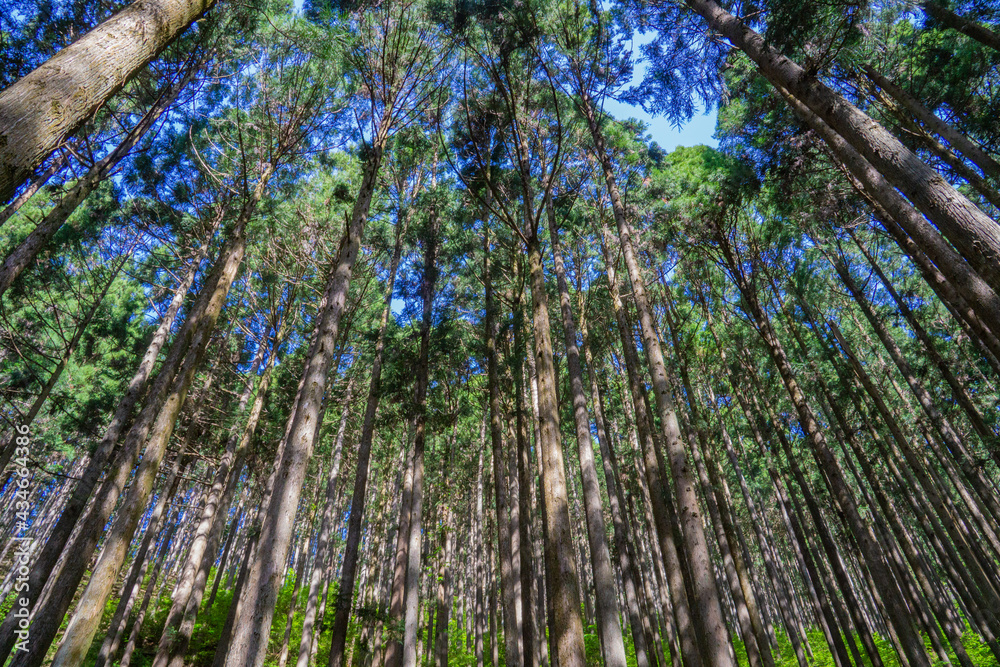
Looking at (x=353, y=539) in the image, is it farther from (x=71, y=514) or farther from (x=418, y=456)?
(x=71, y=514)

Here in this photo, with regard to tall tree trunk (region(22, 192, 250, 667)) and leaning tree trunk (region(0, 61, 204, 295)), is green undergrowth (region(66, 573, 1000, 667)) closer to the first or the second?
tall tree trunk (region(22, 192, 250, 667))

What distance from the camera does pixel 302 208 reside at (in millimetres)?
12508

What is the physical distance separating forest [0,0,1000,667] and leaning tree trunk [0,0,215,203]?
0.06 feet

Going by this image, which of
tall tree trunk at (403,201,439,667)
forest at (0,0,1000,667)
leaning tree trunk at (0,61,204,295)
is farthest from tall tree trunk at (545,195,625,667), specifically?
leaning tree trunk at (0,61,204,295)

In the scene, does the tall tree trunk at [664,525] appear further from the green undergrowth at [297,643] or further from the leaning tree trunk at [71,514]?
the leaning tree trunk at [71,514]

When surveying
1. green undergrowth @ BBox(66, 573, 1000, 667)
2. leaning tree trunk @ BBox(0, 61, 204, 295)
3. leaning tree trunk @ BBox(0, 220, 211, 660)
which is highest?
leaning tree trunk @ BBox(0, 61, 204, 295)

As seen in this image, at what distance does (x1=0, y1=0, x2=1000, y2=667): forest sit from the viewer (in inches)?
210

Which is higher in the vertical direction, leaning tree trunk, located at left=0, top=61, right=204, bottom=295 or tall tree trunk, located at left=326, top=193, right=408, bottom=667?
leaning tree trunk, located at left=0, top=61, right=204, bottom=295

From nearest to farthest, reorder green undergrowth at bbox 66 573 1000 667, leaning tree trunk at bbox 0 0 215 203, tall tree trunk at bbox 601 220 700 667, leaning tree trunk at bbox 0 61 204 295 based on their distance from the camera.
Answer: leaning tree trunk at bbox 0 0 215 203 → leaning tree trunk at bbox 0 61 204 295 → tall tree trunk at bbox 601 220 700 667 → green undergrowth at bbox 66 573 1000 667

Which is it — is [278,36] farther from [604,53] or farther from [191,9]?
[191,9]

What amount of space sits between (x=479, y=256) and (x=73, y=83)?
38.1 ft

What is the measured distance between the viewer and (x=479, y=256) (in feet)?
44.9

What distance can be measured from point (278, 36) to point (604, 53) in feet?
25.9

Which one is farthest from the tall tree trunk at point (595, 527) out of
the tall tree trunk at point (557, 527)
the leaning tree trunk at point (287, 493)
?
the leaning tree trunk at point (287, 493)
